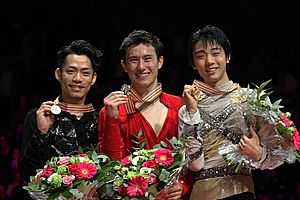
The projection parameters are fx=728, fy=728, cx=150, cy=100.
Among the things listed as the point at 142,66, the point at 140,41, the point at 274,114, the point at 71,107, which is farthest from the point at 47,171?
the point at 274,114

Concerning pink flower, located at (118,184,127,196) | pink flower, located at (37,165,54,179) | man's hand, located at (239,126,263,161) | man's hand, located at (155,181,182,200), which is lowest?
man's hand, located at (155,181,182,200)

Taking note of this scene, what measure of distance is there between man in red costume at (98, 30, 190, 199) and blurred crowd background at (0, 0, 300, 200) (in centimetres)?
245

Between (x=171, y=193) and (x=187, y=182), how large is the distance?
0.45 ft

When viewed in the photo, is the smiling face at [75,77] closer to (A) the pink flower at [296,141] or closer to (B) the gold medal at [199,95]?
(B) the gold medal at [199,95]

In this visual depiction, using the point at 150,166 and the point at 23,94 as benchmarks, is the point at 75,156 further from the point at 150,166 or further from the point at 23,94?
the point at 23,94

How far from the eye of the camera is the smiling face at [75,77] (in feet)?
11.3

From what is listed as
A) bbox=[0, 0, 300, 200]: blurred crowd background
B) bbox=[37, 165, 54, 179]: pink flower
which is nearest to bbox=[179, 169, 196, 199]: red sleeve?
bbox=[37, 165, 54, 179]: pink flower

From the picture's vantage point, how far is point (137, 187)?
3059 millimetres

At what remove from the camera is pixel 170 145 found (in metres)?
3.24

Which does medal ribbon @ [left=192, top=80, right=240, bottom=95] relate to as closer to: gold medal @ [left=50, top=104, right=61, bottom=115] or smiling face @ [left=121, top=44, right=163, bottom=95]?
smiling face @ [left=121, top=44, right=163, bottom=95]

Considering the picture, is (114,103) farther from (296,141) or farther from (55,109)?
(296,141)

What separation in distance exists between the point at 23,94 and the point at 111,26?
4.59 feet

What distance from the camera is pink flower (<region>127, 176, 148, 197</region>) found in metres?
3.04

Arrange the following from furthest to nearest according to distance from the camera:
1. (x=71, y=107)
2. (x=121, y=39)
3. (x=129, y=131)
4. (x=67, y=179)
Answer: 1. (x=121, y=39)
2. (x=71, y=107)
3. (x=129, y=131)
4. (x=67, y=179)
